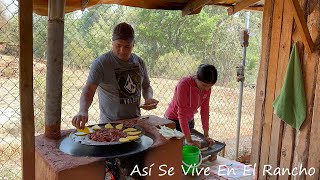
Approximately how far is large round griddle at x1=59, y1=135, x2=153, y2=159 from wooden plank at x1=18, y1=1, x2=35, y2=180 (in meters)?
0.29

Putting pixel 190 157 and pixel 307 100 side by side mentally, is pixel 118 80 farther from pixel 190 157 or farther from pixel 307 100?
pixel 307 100

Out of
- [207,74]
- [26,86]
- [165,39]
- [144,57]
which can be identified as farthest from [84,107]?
[165,39]

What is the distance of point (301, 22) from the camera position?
266 cm

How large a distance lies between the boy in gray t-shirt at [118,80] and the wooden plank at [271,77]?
127cm

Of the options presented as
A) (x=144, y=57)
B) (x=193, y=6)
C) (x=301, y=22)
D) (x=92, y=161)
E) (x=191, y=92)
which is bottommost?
(x=92, y=161)

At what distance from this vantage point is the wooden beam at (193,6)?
129 inches

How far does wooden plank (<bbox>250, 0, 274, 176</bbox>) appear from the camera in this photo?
3162mm

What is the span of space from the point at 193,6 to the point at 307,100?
5.09 feet

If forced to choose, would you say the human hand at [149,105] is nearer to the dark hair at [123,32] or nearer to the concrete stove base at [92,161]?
the concrete stove base at [92,161]

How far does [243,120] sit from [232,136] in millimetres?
1471

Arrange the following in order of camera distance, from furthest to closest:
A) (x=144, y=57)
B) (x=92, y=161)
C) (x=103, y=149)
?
(x=144, y=57) < (x=103, y=149) < (x=92, y=161)

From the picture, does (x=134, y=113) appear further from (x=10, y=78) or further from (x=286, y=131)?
(x=10, y=78)

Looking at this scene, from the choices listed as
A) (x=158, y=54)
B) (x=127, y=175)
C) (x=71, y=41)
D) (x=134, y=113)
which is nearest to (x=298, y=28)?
(x=134, y=113)

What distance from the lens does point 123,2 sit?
3.10 metres
